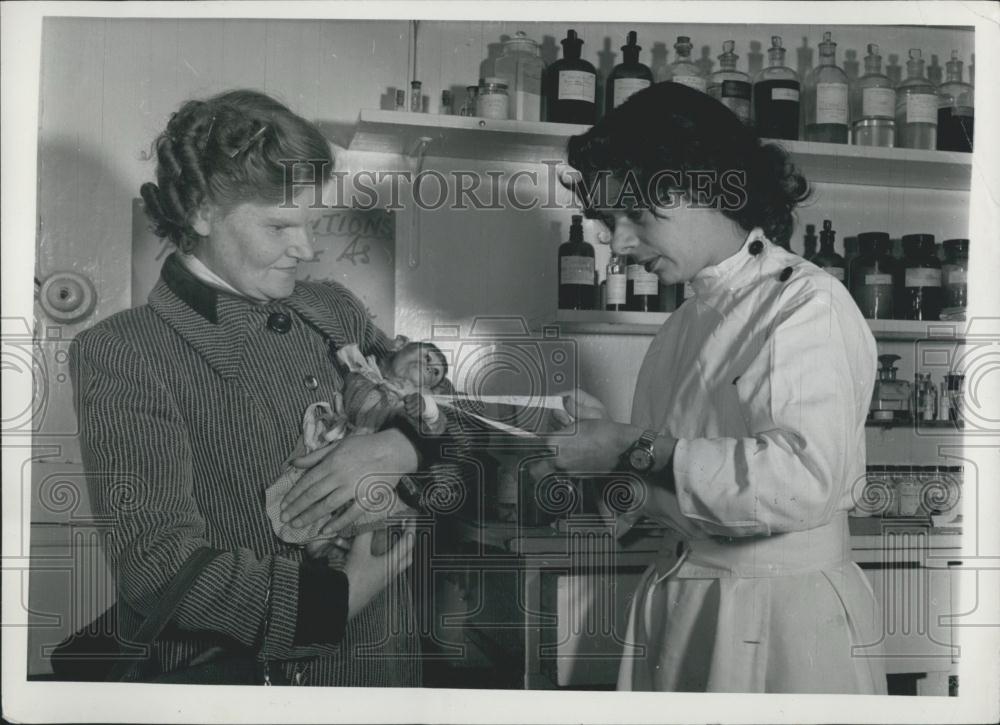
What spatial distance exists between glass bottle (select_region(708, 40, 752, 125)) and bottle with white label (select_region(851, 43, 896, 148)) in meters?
0.22

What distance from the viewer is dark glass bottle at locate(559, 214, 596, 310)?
5.75ft

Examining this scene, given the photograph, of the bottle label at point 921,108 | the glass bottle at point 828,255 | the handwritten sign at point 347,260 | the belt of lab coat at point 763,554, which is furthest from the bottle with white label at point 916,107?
the handwritten sign at point 347,260

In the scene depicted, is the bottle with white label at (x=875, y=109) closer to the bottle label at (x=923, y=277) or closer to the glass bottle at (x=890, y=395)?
the bottle label at (x=923, y=277)

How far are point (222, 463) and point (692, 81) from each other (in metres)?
1.11

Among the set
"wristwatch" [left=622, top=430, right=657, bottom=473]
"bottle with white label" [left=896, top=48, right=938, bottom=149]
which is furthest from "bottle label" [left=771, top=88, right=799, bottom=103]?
"wristwatch" [left=622, top=430, right=657, bottom=473]

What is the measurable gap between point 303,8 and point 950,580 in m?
1.63

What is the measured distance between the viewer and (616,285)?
176 cm

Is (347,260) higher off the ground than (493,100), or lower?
lower

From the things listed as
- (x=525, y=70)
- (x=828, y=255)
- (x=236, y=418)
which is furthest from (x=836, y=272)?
(x=236, y=418)

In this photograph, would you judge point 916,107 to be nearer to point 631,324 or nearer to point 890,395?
point 890,395

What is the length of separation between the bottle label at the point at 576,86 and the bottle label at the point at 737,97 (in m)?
0.25

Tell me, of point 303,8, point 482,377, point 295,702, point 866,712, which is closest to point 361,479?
point 482,377

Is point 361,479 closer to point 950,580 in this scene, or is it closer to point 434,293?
point 434,293

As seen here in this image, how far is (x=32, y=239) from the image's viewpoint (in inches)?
70.7
